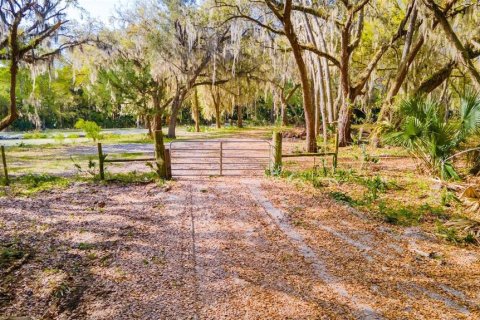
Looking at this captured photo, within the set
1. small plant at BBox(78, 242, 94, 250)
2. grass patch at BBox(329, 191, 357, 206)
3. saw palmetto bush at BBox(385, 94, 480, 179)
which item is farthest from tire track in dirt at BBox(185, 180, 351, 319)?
saw palmetto bush at BBox(385, 94, 480, 179)

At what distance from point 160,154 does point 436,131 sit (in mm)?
6210

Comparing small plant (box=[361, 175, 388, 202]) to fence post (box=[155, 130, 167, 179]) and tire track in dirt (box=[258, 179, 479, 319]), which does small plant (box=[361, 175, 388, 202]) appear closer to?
tire track in dirt (box=[258, 179, 479, 319])

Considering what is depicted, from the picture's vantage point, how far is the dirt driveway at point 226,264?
3.29m

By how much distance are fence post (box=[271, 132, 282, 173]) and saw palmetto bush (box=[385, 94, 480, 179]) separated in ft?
8.32

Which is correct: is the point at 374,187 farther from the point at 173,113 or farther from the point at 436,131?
the point at 173,113

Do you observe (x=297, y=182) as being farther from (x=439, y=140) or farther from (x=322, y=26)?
(x=322, y=26)

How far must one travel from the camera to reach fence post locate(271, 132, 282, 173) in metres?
8.48

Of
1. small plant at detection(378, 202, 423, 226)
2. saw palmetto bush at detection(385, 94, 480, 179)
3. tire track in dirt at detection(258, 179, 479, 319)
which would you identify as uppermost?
saw palmetto bush at detection(385, 94, 480, 179)

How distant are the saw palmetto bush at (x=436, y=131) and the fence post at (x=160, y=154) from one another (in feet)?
17.4

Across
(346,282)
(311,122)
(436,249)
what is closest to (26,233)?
(346,282)

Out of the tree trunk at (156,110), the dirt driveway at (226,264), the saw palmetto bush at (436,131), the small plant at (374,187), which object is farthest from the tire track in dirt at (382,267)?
the tree trunk at (156,110)

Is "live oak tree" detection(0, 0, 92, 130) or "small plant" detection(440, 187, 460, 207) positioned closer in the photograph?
"small plant" detection(440, 187, 460, 207)

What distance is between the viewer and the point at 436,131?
690 cm

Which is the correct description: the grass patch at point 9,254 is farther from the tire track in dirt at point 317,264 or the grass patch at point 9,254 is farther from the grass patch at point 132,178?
the tire track in dirt at point 317,264
